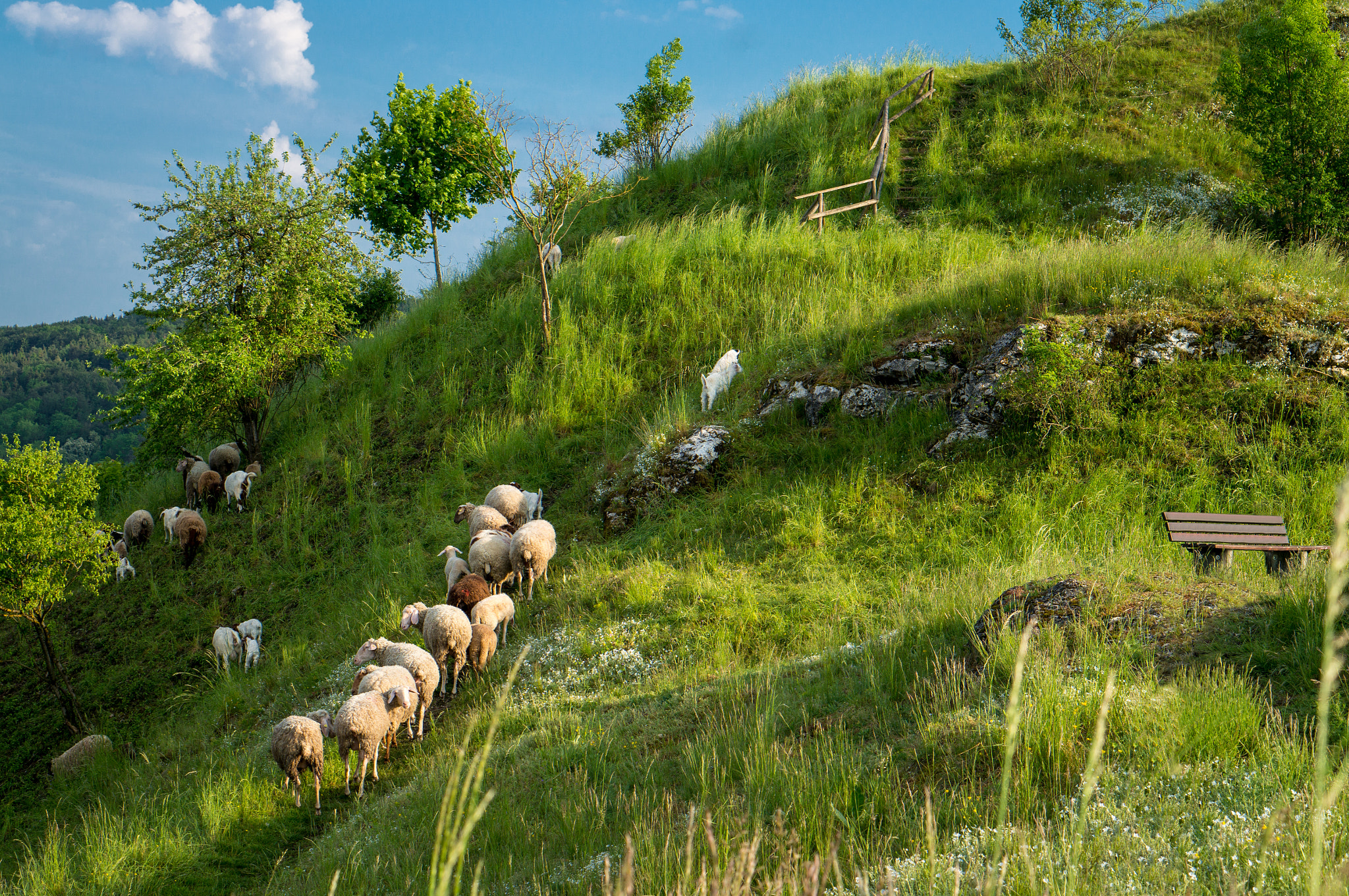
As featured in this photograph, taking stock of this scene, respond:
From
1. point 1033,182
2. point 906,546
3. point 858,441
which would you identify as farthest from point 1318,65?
point 906,546

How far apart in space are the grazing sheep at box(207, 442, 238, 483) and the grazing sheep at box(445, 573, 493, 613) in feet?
39.4

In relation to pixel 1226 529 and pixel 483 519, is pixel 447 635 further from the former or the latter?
pixel 1226 529

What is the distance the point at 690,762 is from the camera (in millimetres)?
5199

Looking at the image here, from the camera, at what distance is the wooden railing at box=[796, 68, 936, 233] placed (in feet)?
64.3

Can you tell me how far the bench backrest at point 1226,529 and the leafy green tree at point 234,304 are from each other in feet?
58.1

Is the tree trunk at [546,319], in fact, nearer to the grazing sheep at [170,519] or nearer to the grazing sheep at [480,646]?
the grazing sheep at [170,519]

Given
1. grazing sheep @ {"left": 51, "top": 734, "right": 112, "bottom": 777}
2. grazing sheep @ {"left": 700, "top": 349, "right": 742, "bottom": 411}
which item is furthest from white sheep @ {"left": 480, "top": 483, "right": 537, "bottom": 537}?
grazing sheep @ {"left": 51, "top": 734, "right": 112, "bottom": 777}

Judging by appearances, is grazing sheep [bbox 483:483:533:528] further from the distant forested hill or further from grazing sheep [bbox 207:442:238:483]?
the distant forested hill

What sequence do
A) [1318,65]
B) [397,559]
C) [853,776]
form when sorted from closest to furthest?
[853,776] → [397,559] → [1318,65]

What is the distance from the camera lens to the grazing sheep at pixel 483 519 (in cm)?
1159

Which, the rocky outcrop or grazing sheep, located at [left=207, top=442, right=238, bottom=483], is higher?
grazing sheep, located at [left=207, top=442, right=238, bottom=483]

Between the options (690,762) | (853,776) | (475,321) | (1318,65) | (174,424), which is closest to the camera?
(853,776)

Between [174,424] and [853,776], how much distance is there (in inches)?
741

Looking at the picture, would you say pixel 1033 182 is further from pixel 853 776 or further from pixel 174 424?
pixel 174 424
